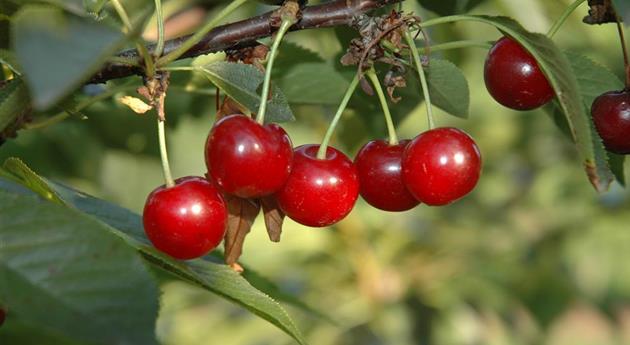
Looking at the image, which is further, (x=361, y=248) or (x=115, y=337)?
(x=361, y=248)

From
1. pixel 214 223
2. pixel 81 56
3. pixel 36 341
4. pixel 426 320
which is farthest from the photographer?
pixel 426 320

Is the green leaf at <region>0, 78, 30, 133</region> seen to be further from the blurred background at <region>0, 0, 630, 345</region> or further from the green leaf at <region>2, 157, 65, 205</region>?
the blurred background at <region>0, 0, 630, 345</region>

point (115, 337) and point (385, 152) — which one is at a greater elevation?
point (115, 337)

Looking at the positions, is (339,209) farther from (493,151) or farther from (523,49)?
(493,151)

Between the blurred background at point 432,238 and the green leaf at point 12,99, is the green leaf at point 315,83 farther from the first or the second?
the green leaf at point 12,99

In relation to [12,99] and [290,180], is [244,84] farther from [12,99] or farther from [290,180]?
[12,99]

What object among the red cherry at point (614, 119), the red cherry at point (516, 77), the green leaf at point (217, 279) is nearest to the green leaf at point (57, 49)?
the green leaf at point (217, 279)

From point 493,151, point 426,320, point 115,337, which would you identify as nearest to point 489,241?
A: point 493,151

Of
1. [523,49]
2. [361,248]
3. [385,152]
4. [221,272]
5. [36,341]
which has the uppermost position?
[523,49]
